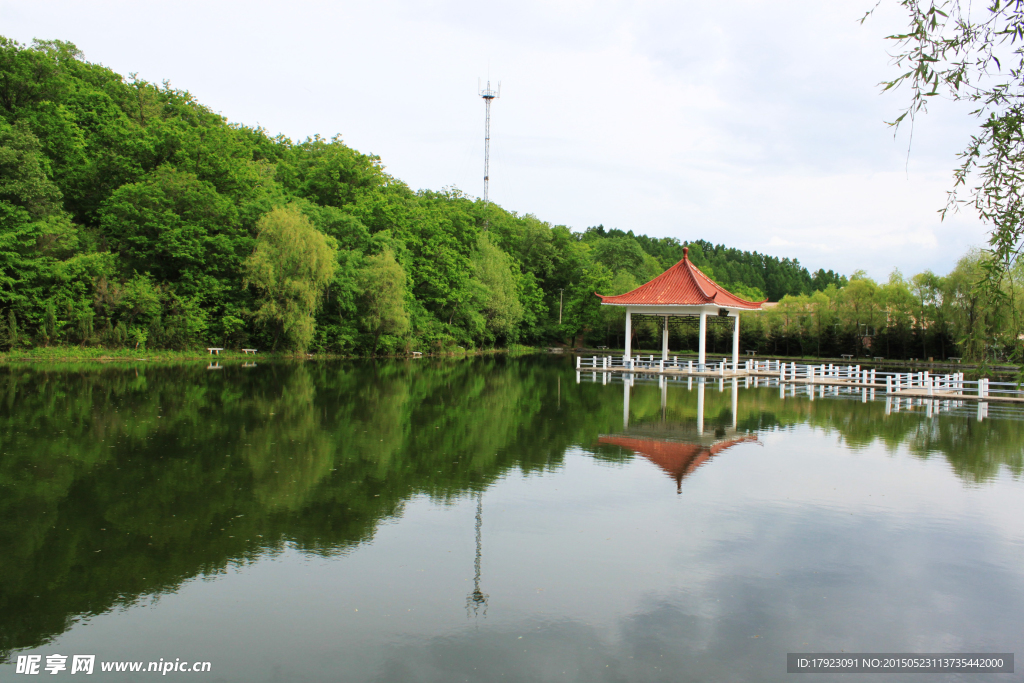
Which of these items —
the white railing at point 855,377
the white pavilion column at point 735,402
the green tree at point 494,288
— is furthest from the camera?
the green tree at point 494,288

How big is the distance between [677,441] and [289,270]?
24941 millimetres

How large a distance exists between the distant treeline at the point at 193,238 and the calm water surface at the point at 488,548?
1840cm

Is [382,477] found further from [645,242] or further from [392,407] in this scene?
[645,242]

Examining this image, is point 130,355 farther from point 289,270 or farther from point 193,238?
point 289,270

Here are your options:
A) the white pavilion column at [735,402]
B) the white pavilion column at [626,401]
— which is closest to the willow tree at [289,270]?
the white pavilion column at [626,401]

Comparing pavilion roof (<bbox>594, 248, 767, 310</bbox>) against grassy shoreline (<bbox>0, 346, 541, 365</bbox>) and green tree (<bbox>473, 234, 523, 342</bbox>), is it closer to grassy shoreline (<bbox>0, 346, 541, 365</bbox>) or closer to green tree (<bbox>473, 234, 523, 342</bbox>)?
grassy shoreline (<bbox>0, 346, 541, 365</bbox>)

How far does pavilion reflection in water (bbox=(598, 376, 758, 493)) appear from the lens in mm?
10562

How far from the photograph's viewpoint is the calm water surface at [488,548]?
4371 millimetres

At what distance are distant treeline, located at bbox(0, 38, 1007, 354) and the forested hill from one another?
0.30 ft

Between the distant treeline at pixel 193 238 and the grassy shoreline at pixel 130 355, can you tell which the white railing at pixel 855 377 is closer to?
the distant treeline at pixel 193 238

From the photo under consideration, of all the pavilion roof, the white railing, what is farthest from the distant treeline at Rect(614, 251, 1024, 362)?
the pavilion roof

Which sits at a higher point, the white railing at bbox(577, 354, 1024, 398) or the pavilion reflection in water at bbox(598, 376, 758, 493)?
the white railing at bbox(577, 354, 1024, 398)

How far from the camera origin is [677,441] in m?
12.7

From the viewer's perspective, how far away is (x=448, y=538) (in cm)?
644
